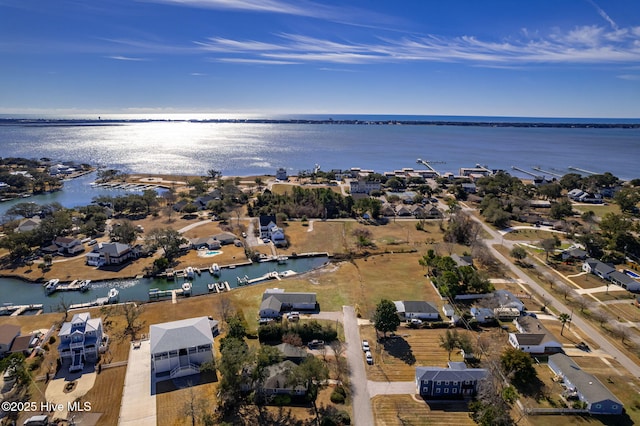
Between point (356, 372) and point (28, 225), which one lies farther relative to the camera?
point (28, 225)

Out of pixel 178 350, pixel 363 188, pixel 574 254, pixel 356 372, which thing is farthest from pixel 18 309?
pixel 574 254

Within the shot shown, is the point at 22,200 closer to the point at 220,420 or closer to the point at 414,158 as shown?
the point at 220,420

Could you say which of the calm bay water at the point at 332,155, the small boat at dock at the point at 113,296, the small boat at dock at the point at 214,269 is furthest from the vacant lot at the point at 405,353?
the calm bay water at the point at 332,155

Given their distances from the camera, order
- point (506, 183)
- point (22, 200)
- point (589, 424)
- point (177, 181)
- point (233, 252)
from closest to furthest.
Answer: point (589, 424)
point (233, 252)
point (22, 200)
point (506, 183)
point (177, 181)

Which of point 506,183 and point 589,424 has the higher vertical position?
point 506,183

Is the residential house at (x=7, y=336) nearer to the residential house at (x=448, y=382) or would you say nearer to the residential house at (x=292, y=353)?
the residential house at (x=292, y=353)

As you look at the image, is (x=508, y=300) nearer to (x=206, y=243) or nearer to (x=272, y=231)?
(x=272, y=231)

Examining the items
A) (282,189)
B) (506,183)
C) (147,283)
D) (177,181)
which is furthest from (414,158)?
(147,283)
